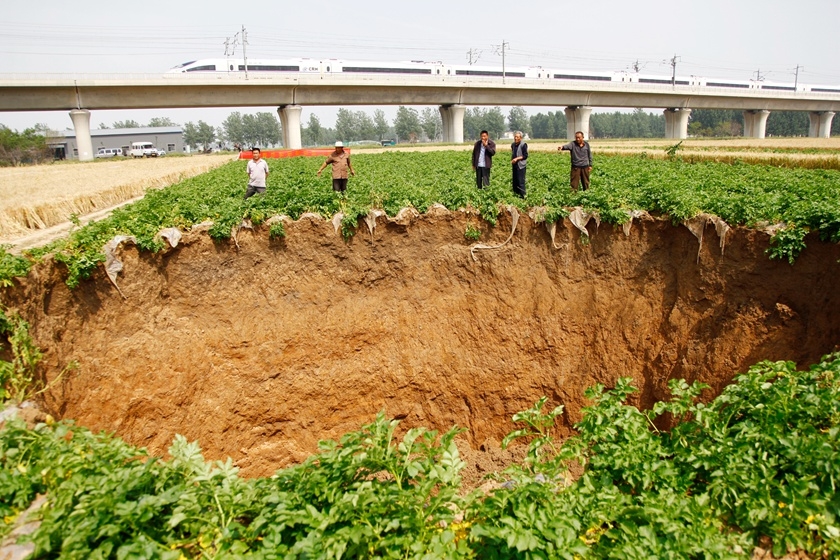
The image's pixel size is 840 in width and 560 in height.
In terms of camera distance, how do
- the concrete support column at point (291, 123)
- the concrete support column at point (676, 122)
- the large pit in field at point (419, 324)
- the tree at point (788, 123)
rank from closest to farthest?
the large pit in field at point (419, 324)
the concrete support column at point (291, 123)
the concrete support column at point (676, 122)
the tree at point (788, 123)

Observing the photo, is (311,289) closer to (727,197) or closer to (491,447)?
(491,447)

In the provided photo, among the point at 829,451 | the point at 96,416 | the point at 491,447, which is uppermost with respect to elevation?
the point at 829,451

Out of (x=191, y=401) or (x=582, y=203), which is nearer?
(x=191, y=401)

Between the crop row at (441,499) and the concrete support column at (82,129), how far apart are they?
35045 mm

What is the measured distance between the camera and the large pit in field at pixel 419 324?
7824mm

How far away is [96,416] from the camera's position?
7211 millimetres

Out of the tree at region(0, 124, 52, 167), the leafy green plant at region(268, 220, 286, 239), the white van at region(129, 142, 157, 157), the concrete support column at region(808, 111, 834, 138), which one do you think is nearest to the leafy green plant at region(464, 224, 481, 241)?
the leafy green plant at region(268, 220, 286, 239)

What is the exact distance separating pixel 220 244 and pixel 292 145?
32.3m

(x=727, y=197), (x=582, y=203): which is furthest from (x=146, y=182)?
(x=727, y=197)

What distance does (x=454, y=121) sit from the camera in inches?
1729

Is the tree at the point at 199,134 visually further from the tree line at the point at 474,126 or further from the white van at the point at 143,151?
the white van at the point at 143,151

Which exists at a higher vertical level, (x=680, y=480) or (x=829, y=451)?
(x=829, y=451)

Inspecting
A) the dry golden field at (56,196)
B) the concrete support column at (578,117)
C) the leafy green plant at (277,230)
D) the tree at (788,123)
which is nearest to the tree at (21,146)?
the dry golden field at (56,196)

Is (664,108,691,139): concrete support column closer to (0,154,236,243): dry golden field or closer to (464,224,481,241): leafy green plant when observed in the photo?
(0,154,236,243): dry golden field
